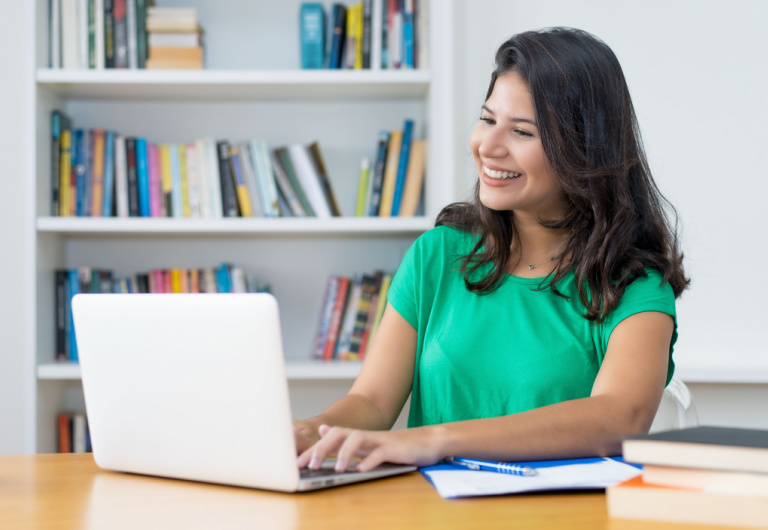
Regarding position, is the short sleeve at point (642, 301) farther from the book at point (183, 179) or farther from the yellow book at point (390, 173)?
the book at point (183, 179)

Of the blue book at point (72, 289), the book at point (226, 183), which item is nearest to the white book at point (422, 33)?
the book at point (226, 183)

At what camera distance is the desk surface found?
0.74 metres

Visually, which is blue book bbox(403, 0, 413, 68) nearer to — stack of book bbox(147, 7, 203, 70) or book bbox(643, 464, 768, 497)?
stack of book bbox(147, 7, 203, 70)

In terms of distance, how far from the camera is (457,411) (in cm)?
139

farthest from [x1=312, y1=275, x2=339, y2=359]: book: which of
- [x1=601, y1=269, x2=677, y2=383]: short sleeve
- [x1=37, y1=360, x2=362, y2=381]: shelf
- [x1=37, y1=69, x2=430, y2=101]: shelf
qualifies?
[x1=601, y1=269, x2=677, y2=383]: short sleeve

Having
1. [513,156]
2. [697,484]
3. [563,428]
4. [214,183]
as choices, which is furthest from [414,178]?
[697,484]

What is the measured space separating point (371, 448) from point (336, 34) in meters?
1.85

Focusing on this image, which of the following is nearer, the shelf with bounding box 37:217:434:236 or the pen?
the pen

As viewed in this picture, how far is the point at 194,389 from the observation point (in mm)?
855

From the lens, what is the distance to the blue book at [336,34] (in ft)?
8.23

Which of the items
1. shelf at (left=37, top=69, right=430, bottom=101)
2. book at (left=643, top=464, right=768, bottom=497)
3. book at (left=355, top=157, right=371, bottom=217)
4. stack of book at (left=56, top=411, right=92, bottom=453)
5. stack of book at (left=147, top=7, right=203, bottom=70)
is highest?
stack of book at (left=147, top=7, right=203, bottom=70)

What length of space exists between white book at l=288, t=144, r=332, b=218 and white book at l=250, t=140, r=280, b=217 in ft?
0.27

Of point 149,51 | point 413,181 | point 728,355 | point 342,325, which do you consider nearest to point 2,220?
point 149,51

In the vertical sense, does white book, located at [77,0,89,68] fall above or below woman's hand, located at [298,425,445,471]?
above
